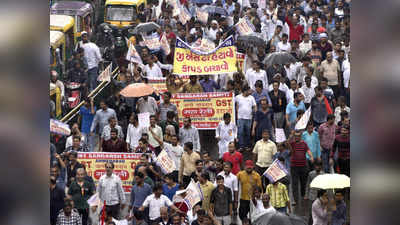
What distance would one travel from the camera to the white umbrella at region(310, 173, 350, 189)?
12031mm

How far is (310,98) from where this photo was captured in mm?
14180

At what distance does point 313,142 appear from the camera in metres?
13.1

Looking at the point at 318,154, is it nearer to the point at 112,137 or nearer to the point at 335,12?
the point at 112,137

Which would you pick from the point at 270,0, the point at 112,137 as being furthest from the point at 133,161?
the point at 270,0

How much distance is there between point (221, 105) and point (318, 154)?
2155 mm

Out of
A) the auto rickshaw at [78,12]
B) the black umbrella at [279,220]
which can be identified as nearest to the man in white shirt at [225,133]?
the black umbrella at [279,220]

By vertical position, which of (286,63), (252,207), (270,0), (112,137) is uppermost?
(270,0)

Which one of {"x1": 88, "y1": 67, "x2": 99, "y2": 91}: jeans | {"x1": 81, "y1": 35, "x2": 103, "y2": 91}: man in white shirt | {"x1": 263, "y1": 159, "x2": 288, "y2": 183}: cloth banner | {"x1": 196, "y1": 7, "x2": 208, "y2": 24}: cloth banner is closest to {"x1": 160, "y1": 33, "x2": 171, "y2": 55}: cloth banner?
{"x1": 81, "y1": 35, "x2": 103, "y2": 91}: man in white shirt

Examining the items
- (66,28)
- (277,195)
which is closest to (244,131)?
(277,195)

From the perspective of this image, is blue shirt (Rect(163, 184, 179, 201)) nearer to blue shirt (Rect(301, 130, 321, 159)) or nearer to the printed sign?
blue shirt (Rect(301, 130, 321, 159))

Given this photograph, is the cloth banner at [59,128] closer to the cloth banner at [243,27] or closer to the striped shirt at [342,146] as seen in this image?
the cloth banner at [243,27]

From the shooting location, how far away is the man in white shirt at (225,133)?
13305 millimetres

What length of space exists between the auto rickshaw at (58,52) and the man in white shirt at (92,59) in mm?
754

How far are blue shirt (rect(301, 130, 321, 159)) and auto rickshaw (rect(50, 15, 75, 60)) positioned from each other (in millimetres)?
6712
